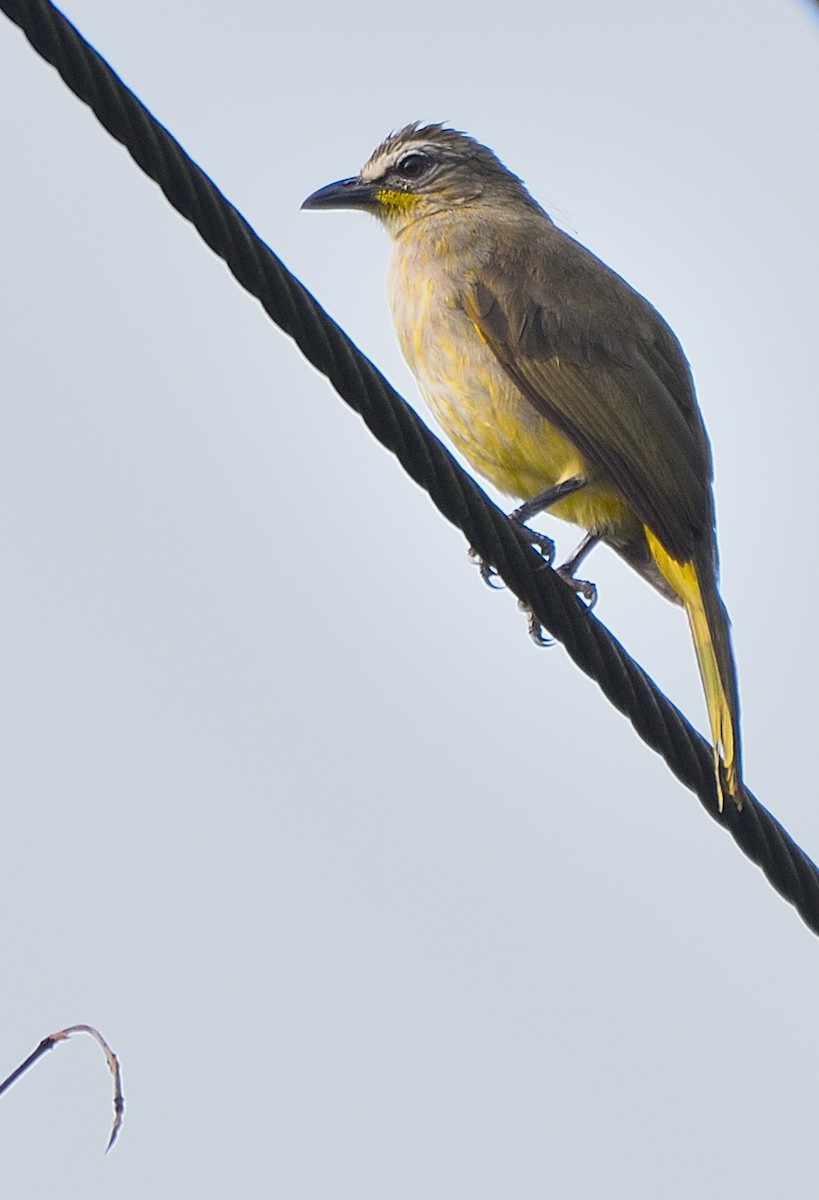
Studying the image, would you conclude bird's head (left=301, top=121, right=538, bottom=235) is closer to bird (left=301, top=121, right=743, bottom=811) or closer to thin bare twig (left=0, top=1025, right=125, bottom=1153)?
bird (left=301, top=121, right=743, bottom=811)

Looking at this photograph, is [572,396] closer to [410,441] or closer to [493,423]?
[493,423]

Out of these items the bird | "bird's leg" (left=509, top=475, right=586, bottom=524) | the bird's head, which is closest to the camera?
the bird

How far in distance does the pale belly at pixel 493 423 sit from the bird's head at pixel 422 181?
1.18 metres

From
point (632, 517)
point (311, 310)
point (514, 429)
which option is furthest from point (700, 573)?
point (311, 310)

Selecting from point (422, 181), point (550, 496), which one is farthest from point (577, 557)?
point (422, 181)

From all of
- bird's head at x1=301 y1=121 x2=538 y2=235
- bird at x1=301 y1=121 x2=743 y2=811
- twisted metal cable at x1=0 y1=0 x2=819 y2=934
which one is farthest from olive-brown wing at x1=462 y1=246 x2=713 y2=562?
twisted metal cable at x1=0 y1=0 x2=819 y2=934

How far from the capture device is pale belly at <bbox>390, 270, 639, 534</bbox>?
557 cm

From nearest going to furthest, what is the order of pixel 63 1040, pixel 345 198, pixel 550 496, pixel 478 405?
1. pixel 63 1040
2. pixel 550 496
3. pixel 478 405
4. pixel 345 198

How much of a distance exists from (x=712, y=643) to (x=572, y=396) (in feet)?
3.41

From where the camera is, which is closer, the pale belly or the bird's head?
the pale belly

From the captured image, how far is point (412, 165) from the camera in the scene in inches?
286

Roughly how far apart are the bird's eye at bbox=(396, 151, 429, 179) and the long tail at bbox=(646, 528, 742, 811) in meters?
2.38

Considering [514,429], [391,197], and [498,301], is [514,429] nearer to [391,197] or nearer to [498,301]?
[498,301]

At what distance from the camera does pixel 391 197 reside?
23.4 ft
